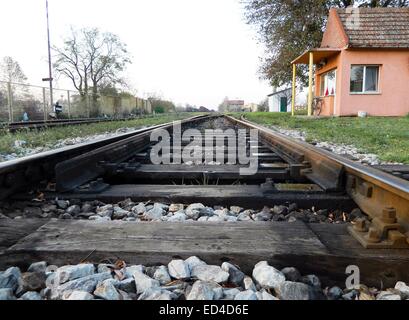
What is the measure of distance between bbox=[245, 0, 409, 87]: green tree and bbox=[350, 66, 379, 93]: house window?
5.97 meters

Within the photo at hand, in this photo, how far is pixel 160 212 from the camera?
2.04m

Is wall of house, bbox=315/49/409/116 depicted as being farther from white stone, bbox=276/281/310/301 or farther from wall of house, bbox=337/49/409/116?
white stone, bbox=276/281/310/301

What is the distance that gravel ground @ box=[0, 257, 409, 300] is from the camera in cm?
115

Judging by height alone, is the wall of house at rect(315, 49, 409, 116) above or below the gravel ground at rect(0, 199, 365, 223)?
above

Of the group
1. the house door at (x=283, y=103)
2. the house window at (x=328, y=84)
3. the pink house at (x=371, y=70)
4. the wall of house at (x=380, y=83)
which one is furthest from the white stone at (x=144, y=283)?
the house door at (x=283, y=103)

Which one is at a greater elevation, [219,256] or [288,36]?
[288,36]

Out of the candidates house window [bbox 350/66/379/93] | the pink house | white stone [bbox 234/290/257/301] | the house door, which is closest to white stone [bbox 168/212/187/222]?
white stone [bbox 234/290/257/301]

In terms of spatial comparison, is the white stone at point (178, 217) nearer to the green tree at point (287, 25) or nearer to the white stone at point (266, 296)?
the white stone at point (266, 296)

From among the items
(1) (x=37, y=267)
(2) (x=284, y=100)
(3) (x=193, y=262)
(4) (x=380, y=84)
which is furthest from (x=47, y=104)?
(2) (x=284, y=100)

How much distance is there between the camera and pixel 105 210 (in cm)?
206

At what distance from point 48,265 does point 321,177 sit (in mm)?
1915

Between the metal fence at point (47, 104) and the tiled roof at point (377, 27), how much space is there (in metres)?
15.2
